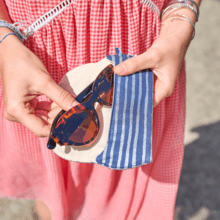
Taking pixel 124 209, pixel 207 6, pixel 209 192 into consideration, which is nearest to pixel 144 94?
pixel 124 209

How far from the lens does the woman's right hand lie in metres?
0.48

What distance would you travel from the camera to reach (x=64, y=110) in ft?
1.65

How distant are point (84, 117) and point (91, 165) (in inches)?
13.3

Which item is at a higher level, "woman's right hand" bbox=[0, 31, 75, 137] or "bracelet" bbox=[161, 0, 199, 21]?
"bracelet" bbox=[161, 0, 199, 21]

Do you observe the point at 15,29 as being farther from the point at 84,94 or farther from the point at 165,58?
the point at 165,58

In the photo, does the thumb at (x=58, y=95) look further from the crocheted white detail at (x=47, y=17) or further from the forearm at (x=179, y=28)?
the forearm at (x=179, y=28)

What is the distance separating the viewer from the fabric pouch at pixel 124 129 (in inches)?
18.7

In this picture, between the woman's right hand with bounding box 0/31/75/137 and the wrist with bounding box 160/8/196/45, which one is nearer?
the woman's right hand with bounding box 0/31/75/137

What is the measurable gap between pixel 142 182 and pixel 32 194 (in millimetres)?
447

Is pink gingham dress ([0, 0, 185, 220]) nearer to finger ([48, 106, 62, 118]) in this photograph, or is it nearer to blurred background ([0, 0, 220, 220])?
finger ([48, 106, 62, 118])

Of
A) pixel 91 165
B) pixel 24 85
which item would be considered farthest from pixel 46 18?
pixel 91 165

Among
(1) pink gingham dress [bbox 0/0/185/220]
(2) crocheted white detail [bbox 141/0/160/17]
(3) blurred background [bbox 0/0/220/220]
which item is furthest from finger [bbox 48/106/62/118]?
(3) blurred background [bbox 0/0/220/220]

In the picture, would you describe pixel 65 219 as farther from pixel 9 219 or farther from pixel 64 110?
pixel 9 219

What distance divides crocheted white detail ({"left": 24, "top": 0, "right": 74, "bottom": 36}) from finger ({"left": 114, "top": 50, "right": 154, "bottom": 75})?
7.9 inches
